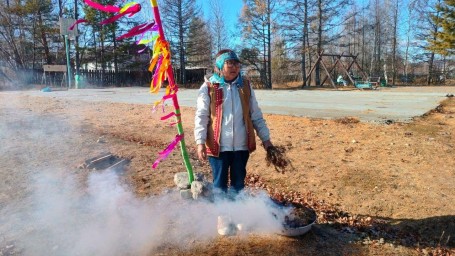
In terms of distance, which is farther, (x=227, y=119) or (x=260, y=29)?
(x=260, y=29)

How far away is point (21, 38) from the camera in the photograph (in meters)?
27.9

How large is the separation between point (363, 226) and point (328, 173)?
127cm

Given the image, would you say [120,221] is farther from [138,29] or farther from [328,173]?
[328,173]

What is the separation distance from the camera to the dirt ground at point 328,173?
286 cm

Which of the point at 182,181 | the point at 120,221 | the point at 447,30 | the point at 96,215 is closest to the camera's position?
the point at 120,221

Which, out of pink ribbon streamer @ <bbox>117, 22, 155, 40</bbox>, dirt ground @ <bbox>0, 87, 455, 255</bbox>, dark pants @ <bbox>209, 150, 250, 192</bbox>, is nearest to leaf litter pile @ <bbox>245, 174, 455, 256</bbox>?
dirt ground @ <bbox>0, 87, 455, 255</bbox>

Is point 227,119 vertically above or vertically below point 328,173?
above

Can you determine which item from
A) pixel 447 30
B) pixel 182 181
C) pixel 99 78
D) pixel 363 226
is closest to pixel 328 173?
pixel 363 226

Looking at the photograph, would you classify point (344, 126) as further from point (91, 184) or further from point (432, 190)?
point (91, 184)

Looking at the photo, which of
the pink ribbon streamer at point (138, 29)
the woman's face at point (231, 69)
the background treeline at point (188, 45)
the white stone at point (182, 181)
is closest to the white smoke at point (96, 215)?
the white stone at point (182, 181)

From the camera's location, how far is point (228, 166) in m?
2.97

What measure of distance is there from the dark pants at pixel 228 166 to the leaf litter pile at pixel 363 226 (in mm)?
541

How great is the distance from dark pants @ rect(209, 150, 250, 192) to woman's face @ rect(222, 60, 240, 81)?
24.3 inches

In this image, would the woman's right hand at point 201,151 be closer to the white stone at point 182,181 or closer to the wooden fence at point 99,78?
the white stone at point 182,181
